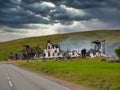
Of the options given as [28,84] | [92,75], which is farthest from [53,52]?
[28,84]

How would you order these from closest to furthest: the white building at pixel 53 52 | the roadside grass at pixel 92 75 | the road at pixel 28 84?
the road at pixel 28 84
the roadside grass at pixel 92 75
the white building at pixel 53 52

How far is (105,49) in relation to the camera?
152m

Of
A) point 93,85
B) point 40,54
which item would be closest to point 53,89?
point 93,85

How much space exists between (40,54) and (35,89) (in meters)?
161

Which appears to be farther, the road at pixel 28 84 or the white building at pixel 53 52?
the white building at pixel 53 52

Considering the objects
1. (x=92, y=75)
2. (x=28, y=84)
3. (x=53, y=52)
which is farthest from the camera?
(x=53, y=52)

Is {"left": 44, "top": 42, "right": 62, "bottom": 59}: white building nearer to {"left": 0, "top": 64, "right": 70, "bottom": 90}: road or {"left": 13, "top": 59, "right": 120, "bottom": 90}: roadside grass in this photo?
{"left": 13, "top": 59, "right": 120, "bottom": 90}: roadside grass

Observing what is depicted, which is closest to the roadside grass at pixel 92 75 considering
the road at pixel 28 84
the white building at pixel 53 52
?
the road at pixel 28 84

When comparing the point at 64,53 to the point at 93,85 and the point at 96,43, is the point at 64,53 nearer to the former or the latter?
the point at 96,43

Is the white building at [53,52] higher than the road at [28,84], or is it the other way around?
the white building at [53,52]

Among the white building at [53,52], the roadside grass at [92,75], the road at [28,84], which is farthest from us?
the white building at [53,52]

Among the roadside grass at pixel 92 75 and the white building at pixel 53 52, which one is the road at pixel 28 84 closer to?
the roadside grass at pixel 92 75

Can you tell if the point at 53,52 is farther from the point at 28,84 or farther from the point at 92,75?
the point at 28,84

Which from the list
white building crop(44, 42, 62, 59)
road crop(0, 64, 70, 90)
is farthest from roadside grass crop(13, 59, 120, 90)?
white building crop(44, 42, 62, 59)
